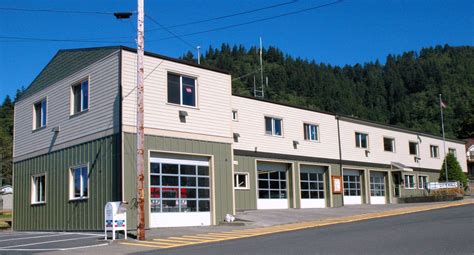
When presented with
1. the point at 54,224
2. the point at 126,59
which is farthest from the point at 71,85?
the point at 54,224

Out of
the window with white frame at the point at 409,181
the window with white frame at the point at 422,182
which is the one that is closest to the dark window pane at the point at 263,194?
the window with white frame at the point at 409,181

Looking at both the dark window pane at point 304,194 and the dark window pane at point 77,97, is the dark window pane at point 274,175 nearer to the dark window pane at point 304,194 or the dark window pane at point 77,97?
the dark window pane at point 304,194

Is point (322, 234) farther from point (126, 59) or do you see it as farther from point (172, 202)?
point (126, 59)

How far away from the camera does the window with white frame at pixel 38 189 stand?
88.9 feet

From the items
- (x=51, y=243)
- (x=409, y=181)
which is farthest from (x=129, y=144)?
(x=409, y=181)

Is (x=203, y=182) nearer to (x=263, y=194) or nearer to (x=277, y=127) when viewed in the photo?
(x=263, y=194)

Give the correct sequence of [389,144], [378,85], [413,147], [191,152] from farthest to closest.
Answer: [378,85] < [413,147] < [389,144] < [191,152]

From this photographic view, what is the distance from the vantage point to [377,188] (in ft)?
145

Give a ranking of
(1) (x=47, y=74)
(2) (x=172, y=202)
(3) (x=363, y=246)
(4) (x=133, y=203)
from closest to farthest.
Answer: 1. (3) (x=363, y=246)
2. (4) (x=133, y=203)
3. (2) (x=172, y=202)
4. (1) (x=47, y=74)

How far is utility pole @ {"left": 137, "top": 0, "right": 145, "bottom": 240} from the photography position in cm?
1842

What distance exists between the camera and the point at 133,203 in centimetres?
2186

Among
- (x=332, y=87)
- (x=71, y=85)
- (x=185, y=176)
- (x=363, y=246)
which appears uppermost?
(x=332, y=87)

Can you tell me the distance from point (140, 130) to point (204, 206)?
23.6 feet

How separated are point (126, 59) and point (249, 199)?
1272 cm
